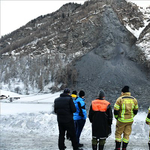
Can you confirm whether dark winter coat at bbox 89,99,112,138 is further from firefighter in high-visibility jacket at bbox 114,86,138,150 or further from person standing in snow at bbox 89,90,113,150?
firefighter in high-visibility jacket at bbox 114,86,138,150

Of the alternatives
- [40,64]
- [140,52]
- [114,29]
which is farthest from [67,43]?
[140,52]

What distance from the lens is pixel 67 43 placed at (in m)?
39.1

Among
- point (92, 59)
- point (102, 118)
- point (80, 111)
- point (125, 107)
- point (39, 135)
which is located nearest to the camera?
point (102, 118)

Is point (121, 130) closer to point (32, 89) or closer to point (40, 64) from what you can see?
point (32, 89)

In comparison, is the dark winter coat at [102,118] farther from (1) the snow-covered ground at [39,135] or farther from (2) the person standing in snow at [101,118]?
(1) the snow-covered ground at [39,135]

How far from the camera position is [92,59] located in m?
29.9

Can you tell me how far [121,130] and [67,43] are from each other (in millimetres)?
35137

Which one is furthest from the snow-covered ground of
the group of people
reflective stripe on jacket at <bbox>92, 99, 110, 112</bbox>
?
reflective stripe on jacket at <bbox>92, 99, 110, 112</bbox>

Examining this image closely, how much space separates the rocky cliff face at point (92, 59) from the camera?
24703 millimetres

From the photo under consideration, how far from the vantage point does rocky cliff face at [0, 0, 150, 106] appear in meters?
24.7

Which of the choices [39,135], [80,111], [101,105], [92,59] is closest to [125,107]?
[101,105]

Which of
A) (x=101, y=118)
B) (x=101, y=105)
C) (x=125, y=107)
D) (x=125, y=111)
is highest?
(x=101, y=105)

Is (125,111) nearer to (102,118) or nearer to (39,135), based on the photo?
(102,118)

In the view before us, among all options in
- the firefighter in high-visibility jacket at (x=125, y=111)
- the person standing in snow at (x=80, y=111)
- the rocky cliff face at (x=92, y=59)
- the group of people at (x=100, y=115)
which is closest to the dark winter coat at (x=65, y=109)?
the group of people at (x=100, y=115)
